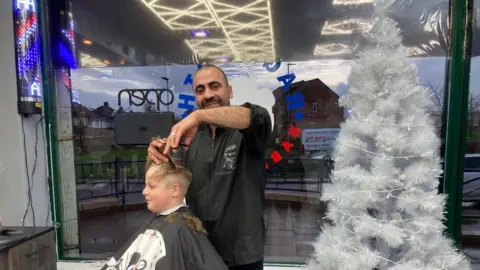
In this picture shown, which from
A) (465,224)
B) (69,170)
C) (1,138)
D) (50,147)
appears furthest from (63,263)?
(465,224)

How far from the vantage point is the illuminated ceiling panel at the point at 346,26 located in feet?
9.55

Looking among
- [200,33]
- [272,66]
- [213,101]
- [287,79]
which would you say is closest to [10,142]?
[200,33]

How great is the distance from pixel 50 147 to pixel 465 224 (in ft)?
13.0

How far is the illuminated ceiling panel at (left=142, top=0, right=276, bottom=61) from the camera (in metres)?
3.02

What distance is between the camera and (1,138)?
2.65 metres

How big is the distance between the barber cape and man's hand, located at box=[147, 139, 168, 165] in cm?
27

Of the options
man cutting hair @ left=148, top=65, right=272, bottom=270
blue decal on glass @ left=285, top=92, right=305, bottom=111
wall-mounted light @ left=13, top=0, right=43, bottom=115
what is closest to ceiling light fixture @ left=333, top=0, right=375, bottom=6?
blue decal on glass @ left=285, top=92, right=305, bottom=111

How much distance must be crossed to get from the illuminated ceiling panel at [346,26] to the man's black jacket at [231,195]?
195 cm

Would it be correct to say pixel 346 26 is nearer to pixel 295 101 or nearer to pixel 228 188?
pixel 295 101

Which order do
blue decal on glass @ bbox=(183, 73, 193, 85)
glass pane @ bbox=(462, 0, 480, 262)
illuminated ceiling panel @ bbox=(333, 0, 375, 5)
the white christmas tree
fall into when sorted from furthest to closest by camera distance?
1. blue decal on glass @ bbox=(183, 73, 193, 85)
2. illuminated ceiling panel @ bbox=(333, 0, 375, 5)
3. glass pane @ bbox=(462, 0, 480, 262)
4. the white christmas tree

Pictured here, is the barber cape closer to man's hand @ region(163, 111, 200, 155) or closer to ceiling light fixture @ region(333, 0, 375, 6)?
man's hand @ region(163, 111, 200, 155)

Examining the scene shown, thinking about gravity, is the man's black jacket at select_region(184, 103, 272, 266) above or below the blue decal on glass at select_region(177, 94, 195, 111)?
below

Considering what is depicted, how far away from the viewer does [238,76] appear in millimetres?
3074

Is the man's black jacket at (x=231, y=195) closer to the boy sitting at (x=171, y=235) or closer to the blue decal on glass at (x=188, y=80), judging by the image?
the boy sitting at (x=171, y=235)
